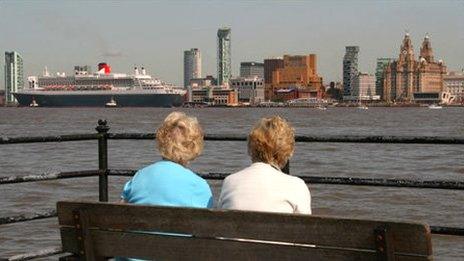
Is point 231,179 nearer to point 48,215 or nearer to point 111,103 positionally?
point 48,215

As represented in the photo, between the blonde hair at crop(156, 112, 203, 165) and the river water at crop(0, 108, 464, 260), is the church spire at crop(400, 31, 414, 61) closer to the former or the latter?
the river water at crop(0, 108, 464, 260)

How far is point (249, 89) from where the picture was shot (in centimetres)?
18750

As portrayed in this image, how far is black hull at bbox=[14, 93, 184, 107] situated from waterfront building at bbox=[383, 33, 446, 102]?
73087 mm

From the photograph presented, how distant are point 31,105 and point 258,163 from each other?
139306 mm

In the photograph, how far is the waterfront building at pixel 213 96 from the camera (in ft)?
568

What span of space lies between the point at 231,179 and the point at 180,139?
0.29 m

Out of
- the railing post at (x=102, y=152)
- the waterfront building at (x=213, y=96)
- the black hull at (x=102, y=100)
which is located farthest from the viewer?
the waterfront building at (x=213, y=96)

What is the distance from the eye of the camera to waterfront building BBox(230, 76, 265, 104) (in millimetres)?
186625

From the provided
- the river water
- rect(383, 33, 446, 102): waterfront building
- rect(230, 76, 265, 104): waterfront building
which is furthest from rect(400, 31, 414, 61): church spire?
the river water

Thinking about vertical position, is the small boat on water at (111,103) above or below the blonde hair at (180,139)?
below

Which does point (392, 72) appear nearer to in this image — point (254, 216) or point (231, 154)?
point (231, 154)

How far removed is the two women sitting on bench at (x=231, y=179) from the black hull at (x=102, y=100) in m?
120

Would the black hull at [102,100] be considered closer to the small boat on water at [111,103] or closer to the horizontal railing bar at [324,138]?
the small boat on water at [111,103]

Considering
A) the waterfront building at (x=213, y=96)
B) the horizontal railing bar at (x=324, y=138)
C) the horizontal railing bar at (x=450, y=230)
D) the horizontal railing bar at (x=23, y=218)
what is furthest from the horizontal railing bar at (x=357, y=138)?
the waterfront building at (x=213, y=96)
